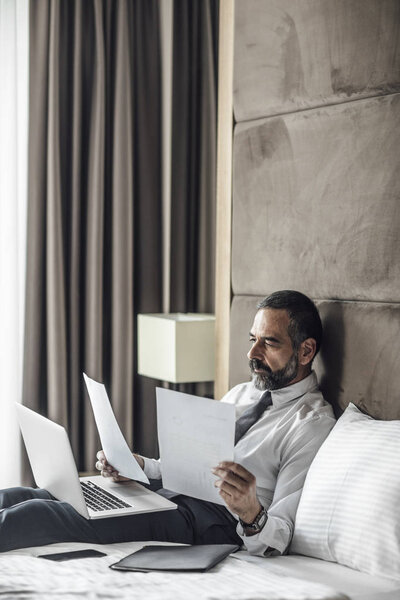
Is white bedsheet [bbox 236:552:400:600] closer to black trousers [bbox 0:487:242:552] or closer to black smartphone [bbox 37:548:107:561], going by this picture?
black trousers [bbox 0:487:242:552]

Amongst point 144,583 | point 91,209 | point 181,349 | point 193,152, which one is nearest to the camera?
point 144,583

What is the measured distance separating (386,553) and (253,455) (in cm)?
57

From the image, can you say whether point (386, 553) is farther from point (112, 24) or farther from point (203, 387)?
point (112, 24)

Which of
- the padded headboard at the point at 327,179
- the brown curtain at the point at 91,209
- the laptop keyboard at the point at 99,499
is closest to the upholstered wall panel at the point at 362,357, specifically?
the padded headboard at the point at 327,179

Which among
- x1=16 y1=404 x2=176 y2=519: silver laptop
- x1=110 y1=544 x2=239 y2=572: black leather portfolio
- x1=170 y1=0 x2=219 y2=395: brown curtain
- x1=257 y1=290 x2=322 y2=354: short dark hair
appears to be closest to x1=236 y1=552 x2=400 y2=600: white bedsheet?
x1=110 y1=544 x2=239 y2=572: black leather portfolio

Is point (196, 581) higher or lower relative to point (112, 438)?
lower

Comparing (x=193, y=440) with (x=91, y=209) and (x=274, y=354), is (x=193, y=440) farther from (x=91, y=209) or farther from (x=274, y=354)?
(x=91, y=209)

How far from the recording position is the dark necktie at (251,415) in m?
2.44

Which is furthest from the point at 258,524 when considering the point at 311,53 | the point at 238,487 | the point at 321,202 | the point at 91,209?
the point at 91,209

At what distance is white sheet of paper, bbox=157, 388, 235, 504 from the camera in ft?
6.28

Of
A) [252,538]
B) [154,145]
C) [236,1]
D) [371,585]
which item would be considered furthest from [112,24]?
[371,585]

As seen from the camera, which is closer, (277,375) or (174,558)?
(174,558)

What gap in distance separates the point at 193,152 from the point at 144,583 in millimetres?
2675

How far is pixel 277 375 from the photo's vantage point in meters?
2.42
